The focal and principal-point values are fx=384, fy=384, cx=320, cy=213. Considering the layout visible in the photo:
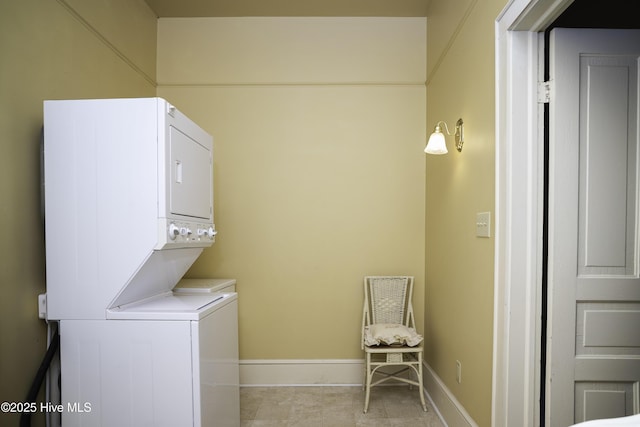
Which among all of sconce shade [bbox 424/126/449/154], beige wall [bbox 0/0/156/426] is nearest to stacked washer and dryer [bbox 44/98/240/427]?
beige wall [bbox 0/0/156/426]

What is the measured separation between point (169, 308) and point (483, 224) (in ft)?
5.39

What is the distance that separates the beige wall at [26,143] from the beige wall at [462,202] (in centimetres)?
225

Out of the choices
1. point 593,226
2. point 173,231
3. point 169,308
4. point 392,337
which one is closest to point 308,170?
point 392,337

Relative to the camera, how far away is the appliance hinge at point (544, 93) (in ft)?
5.44

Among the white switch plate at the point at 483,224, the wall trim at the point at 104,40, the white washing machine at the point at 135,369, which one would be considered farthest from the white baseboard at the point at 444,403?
the wall trim at the point at 104,40

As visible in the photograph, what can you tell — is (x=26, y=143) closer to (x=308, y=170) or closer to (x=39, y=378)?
(x=39, y=378)

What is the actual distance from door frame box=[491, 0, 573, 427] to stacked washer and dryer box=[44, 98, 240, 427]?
143cm

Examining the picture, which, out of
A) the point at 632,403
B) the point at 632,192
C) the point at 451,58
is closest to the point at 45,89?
the point at 451,58

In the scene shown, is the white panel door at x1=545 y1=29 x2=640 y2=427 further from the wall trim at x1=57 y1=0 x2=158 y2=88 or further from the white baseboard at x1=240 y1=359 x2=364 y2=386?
the wall trim at x1=57 y1=0 x2=158 y2=88

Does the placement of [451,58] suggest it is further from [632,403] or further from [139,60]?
[139,60]

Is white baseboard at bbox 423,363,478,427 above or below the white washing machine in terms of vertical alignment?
below

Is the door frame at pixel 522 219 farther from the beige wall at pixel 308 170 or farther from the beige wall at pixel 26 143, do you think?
the beige wall at pixel 26 143

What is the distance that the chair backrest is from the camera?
316 centimetres

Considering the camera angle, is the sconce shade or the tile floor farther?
the tile floor
